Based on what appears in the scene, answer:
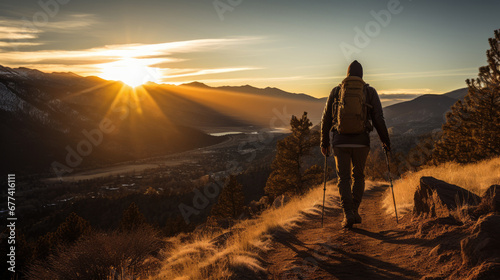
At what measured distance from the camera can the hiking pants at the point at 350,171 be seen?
543cm

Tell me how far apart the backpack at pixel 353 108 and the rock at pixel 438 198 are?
139cm

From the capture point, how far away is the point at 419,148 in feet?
147

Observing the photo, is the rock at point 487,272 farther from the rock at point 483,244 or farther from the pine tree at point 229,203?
the pine tree at point 229,203

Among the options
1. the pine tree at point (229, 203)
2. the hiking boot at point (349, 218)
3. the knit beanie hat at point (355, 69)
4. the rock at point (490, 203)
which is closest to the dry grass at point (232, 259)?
the hiking boot at point (349, 218)

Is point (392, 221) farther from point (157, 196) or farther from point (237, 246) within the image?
point (157, 196)

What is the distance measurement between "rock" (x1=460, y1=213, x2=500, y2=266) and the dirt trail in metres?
0.41

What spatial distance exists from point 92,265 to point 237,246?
4048mm

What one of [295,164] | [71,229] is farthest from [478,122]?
[71,229]

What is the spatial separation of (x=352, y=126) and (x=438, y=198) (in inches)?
68.2

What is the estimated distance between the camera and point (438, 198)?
495cm

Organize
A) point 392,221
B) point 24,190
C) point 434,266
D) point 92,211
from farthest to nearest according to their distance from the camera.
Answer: point 24,190
point 92,211
point 392,221
point 434,266

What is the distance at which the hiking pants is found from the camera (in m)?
5.43

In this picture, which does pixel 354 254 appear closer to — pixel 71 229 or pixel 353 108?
pixel 353 108

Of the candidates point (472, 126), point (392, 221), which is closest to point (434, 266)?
point (392, 221)
